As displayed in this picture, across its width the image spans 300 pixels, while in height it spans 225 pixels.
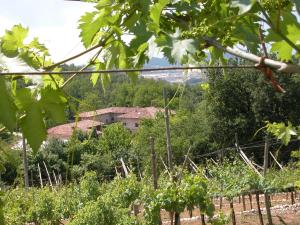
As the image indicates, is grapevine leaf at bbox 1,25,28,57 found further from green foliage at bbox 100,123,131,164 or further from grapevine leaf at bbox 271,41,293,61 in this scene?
green foliage at bbox 100,123,131,164

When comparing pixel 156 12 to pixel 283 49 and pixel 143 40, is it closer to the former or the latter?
pixel 143 40

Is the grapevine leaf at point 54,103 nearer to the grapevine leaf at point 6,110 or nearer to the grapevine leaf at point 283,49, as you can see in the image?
the grapevine leaf at point 6,110

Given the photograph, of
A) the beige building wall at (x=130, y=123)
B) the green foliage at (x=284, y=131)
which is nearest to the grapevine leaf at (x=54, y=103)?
the green foliage at (x=284, y=131)

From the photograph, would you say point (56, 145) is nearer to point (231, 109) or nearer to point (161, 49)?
point (231, 109)

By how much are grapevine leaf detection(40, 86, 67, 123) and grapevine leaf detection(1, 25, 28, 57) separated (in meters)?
0.10

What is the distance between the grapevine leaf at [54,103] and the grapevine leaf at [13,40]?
0.10 metres

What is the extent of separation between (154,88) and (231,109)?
127ft

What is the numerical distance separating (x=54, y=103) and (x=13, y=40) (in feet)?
0.51

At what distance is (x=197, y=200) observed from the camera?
756 centimetres

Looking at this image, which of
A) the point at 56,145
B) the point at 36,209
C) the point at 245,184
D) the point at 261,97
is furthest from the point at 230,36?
the point at 56,145

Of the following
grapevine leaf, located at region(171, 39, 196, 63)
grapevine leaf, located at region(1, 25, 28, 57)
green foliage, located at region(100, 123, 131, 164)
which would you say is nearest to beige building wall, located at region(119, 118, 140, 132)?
green foliage, located at region(100, 123, 131, 164)

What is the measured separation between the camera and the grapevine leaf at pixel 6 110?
775 millimetres

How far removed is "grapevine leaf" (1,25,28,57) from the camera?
2.98 ft

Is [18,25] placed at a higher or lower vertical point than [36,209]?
higher
